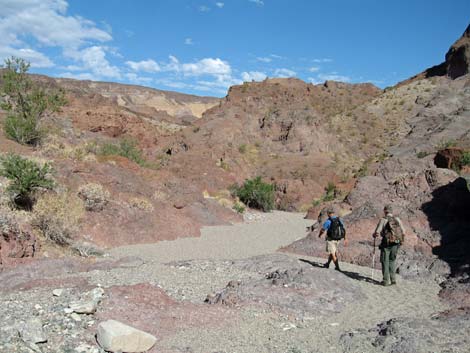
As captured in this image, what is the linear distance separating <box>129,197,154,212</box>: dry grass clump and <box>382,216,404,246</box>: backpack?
8.47 metres

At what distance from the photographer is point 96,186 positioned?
1416 centimetres

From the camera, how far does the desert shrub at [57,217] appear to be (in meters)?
11.4

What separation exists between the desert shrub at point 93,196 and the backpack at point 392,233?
8.50 m

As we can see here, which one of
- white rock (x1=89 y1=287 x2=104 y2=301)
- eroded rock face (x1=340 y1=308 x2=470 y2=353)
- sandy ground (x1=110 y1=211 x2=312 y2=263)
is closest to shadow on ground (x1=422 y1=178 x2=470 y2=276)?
eroded rock face (x1=340 y1=308 x2=470 y2=353)

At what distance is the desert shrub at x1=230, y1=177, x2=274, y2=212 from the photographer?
960 inches

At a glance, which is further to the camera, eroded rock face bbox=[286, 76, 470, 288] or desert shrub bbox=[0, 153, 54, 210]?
desert shrub bbox=[0, 153, 54, 210]

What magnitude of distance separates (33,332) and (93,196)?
9.05 metres

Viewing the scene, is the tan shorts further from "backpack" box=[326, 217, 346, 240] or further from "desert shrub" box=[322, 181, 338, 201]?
"desert shrub" box=[322, 181, 338, 201]

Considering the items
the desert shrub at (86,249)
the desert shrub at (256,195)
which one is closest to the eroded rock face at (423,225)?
the desert shrub at (86,249)

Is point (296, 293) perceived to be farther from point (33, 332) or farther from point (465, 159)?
point (465, 159)

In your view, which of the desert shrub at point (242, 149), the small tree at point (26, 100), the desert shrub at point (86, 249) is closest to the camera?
the desert shrub at point (86, 249)

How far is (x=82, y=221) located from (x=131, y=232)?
1.45 metres

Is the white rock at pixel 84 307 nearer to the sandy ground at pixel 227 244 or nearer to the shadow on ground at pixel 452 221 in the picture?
the sandy ground at pixel 227 244

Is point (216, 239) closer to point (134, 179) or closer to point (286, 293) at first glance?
point (134, 179)
